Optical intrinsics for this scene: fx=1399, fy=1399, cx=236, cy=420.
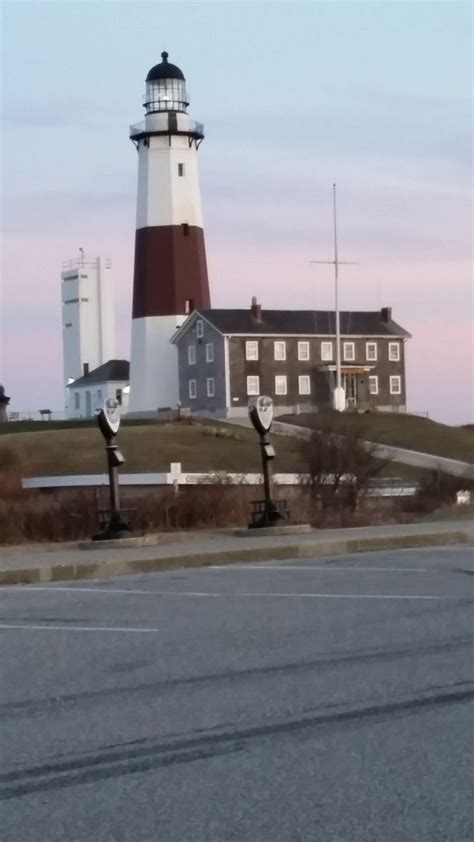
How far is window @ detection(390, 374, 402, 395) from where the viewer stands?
93000 millimetres

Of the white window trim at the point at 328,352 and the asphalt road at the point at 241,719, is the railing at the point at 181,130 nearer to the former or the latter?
the white window trim at the point at 328,352

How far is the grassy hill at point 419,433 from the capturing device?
71.1 meters

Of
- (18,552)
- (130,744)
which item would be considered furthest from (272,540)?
(130,744)

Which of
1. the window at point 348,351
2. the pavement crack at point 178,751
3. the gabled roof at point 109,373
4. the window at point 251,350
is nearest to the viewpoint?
the pavement crack at point 178,751

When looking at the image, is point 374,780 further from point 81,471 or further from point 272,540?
point 81,471

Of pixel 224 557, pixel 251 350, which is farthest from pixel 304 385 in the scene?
pixel 224 557

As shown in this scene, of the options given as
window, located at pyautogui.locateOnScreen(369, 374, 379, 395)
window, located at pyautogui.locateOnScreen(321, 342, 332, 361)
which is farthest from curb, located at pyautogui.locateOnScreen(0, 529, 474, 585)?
window, located at pyautogui.locateOnScreen(369, 374, 379, 395)

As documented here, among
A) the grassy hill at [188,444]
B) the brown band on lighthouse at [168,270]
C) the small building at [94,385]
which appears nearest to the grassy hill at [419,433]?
the grassy hill at [188,444]

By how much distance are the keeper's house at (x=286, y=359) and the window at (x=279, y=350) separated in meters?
0.02

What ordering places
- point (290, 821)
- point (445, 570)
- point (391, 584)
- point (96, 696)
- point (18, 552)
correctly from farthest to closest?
point (18, 552) < point (445, 570) < point (391, 584) < point (96, 696) < point (290, 821)

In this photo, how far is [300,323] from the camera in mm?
90312

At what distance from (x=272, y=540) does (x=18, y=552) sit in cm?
368

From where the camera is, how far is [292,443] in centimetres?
6344

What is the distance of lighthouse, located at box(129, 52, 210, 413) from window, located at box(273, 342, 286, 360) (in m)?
7.62
